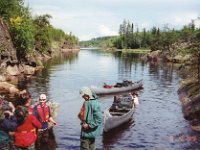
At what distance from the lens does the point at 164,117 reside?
34375mm

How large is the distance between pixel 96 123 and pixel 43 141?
8.10m

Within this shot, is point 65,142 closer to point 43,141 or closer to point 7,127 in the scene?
point 43,141

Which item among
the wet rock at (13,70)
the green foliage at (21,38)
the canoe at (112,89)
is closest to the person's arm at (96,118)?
the canoe at (112,89)

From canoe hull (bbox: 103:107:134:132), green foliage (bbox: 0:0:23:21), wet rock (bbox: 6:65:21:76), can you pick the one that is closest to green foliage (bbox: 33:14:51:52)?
green foliage (bbox: 0:0:23:21)

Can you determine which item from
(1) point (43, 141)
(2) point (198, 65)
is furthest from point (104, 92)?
(1) point (43, 141)

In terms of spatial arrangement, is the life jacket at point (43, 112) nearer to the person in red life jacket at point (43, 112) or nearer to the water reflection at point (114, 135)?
the person in red life jacket at point (43, 112)

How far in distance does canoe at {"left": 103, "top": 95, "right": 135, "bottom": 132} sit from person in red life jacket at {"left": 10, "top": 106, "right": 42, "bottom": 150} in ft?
44.5

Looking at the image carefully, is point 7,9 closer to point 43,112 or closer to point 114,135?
point 114,135

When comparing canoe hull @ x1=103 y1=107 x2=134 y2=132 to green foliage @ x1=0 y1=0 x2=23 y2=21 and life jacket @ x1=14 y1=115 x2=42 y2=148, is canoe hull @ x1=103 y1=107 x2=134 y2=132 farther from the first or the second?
green foliage @ x1=0 y1=0 x2=23 y2=21

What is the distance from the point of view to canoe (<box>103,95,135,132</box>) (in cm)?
2656

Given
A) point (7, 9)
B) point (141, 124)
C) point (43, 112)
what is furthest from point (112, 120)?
point (7, 9)

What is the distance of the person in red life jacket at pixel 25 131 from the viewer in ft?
41.2

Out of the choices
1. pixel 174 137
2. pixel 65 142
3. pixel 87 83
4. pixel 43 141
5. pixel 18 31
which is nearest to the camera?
pixel 43 141

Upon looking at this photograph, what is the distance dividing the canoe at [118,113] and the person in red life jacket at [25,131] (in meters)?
13.6
